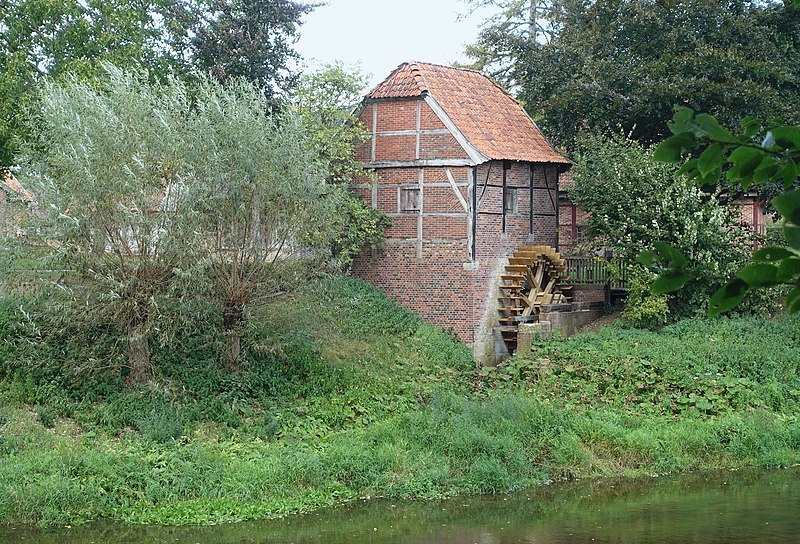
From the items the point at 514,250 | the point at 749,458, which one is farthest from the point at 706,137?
the point at 514,250

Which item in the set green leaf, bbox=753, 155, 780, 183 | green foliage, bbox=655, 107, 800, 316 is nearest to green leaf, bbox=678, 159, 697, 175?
green foliage, bbox=655, 107, 800, 316

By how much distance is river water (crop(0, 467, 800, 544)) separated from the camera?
473 inches

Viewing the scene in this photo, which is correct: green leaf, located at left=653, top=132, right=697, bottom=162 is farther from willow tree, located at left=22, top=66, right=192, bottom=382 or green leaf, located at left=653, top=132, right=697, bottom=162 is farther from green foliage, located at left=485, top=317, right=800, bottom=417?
green foliage, located at left=485, top=317, right=800, bottom=417

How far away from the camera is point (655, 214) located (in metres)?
22.0

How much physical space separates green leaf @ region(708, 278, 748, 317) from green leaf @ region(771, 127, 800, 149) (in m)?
0.29

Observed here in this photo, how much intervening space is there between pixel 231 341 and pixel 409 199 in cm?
699

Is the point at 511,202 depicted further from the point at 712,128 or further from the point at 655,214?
the point at 712,128

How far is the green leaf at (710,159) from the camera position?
1929mm

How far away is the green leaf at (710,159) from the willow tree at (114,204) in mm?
13629

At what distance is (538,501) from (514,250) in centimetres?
967

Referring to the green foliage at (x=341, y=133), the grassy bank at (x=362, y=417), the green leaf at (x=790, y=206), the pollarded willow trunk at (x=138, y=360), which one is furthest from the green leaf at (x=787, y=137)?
the green foliage at (x=341, y=133)

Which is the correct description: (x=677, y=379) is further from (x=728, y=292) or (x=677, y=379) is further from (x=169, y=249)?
(x=728, y=292)

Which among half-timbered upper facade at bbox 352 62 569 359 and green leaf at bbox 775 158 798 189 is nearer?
green leaf at bbox 775 158 798 189

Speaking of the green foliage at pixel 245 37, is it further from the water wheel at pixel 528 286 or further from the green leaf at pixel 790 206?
the green leaf at pixel 790 206
